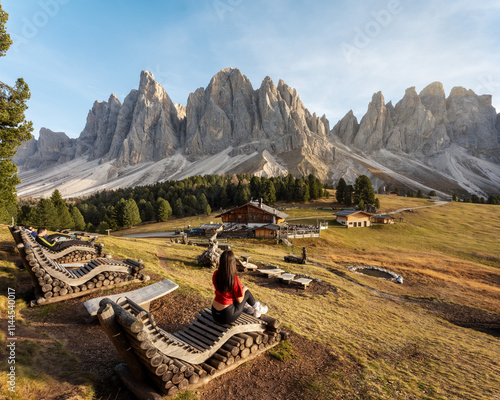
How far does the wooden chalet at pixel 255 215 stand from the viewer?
54.1 metres

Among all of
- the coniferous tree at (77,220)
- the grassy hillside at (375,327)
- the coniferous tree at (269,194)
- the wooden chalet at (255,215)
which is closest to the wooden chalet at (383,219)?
the wooden chalet at (255,215)

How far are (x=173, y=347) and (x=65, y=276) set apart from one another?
729 cm

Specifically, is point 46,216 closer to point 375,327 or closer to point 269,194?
point 269,194

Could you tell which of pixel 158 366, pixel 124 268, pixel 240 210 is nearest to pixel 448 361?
pixel 158 366

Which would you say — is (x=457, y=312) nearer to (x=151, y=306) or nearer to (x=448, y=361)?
(x=448, y=361)

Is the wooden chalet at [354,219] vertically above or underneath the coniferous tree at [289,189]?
underneath

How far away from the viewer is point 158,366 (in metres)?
5.22

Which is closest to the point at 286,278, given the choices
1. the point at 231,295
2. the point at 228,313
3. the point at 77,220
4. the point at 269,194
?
the point at 228,313

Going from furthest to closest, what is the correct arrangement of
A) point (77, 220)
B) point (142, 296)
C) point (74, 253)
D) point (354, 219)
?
point (77, 220), point (354, 219), point (74, 253), point (142, 296)

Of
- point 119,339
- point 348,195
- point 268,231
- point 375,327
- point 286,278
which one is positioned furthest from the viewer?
point 348,195

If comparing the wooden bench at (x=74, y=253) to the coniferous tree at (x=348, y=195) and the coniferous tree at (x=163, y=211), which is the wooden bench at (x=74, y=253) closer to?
the coniferous tree at (x=163, y=211)

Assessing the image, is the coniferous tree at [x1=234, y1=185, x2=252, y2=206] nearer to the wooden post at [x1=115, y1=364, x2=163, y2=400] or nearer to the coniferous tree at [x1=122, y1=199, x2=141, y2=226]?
the coniferous tree at [x1=122, y1=199, x2=141, y2=226]

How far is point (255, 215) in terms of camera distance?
55.8m

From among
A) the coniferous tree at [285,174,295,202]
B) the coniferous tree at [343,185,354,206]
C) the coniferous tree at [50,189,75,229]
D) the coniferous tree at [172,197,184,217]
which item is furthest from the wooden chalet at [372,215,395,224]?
the coniferous tree at [50,189,75,229]
